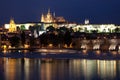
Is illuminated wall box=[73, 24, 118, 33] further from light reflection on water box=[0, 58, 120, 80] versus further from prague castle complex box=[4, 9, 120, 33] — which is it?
light reflection on water box=[0, 58, 120, 80]

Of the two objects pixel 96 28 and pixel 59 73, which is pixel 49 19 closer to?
pixel 96 28

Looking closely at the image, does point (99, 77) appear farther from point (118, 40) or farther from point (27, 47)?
point (118, 40)

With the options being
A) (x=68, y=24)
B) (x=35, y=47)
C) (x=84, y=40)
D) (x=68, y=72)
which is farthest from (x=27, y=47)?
(x=68, y=24)

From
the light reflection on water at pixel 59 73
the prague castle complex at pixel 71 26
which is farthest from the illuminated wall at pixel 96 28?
the light reflection on water at pixel 59 73

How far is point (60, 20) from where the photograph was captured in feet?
357

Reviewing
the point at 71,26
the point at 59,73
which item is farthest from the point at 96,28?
the point at 59,73

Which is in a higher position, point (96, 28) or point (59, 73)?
point (96, 28)

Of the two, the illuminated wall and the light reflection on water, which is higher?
the illuminated wall

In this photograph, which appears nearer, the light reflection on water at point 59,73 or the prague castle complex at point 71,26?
the light reflection on water at point 59,73

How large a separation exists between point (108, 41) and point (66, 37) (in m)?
5.70

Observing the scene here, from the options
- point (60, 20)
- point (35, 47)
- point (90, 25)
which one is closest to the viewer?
point (35, 47)

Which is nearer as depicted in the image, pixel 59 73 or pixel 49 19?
pixel 59 73

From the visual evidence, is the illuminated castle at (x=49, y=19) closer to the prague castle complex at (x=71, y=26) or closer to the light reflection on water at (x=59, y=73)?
the prague castle complex at (x=71, y=26)

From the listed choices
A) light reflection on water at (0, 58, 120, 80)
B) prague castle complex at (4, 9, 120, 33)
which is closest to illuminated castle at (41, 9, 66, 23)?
prague castle complex at (4, 9, 120, 33)
